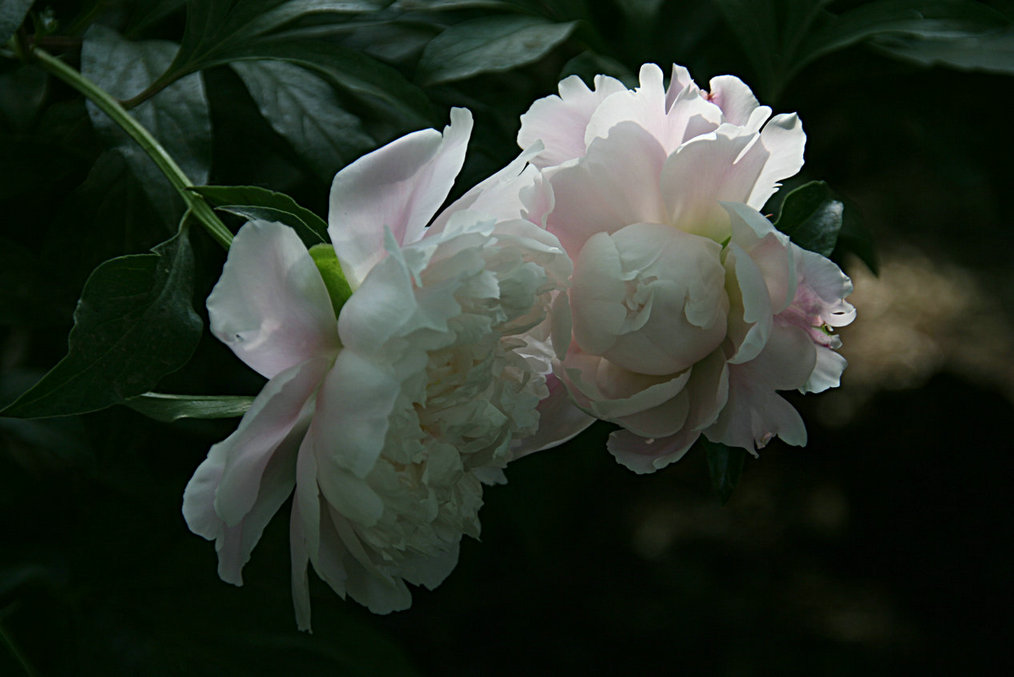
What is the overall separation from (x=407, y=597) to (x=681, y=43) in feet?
1.05

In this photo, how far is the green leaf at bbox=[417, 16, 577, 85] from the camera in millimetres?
393

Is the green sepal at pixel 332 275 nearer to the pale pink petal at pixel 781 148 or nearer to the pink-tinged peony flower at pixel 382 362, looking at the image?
the pink-tinged peony flower at pixel 382 362

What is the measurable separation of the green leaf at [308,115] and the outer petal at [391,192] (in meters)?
0.12

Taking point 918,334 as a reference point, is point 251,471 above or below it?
above

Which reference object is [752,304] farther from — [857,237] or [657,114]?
[857,237]

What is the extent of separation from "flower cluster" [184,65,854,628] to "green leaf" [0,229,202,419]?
0.19 ft

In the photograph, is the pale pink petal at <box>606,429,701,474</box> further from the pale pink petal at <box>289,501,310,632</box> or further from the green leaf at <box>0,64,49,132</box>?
the green leaf at <box>0,64,49,132</box>

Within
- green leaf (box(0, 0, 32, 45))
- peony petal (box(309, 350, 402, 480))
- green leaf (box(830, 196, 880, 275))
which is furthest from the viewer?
green leaf (box(830, 196, 880, 275))

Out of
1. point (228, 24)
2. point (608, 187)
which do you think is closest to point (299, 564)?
point (608, 187)

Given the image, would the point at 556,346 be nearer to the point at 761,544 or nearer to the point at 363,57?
the point at 363,57

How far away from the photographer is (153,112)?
1.27 feet

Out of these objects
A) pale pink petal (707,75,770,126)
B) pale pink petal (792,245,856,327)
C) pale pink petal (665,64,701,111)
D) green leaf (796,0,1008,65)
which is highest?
pale pink petal (665,64,701,111)

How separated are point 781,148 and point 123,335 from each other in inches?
8.2

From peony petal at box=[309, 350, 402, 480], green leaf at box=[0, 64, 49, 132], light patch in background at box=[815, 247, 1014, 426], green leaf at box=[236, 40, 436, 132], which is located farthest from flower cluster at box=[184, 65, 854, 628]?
light patch in background at box=[815, 247, 1014, 426]
